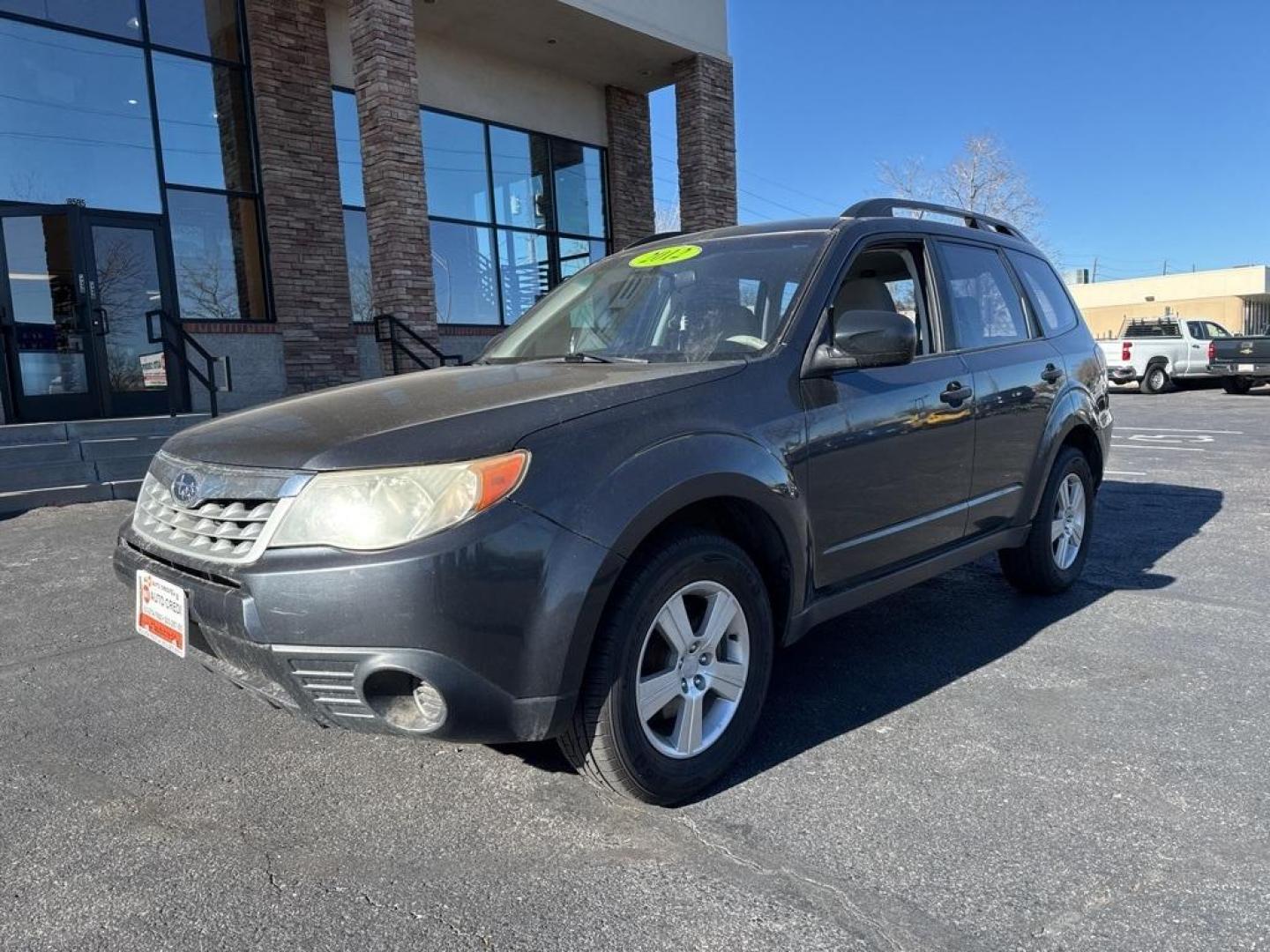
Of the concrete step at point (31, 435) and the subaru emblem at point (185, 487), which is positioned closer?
the subaru emblem at point (185, 487)

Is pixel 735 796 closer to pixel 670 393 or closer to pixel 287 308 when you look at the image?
pixel 670 393

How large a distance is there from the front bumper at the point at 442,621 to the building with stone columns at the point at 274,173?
31.2 feet

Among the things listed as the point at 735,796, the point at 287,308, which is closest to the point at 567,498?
the point at 735,796

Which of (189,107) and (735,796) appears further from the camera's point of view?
(189,107)

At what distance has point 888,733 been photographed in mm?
3078

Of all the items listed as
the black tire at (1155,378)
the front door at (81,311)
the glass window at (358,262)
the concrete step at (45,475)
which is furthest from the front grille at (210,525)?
the black tire at (1155,378)

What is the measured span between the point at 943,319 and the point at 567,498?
2.32 m

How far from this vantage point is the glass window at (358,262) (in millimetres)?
13023

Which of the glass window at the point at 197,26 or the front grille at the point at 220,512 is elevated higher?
the glass window at the point at 197,26

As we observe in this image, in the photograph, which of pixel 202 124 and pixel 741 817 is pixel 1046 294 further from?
pixel 202 124

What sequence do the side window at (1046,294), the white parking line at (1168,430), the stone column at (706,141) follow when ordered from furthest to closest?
the stone column at (706,141), the white parking line at (1168,430), the side window at (1046,294)

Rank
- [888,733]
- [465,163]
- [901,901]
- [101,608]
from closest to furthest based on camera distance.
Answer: [901,901] < [888,733] < [101,608] < [465,163]

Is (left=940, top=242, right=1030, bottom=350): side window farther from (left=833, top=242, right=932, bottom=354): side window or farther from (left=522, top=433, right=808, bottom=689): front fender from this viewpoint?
(left=522, top=433, right=808, bottom=689): front fender

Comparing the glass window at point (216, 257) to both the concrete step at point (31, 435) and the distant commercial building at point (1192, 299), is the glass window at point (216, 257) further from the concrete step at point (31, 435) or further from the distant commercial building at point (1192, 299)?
the distant commercial building at point (1192, 299)
